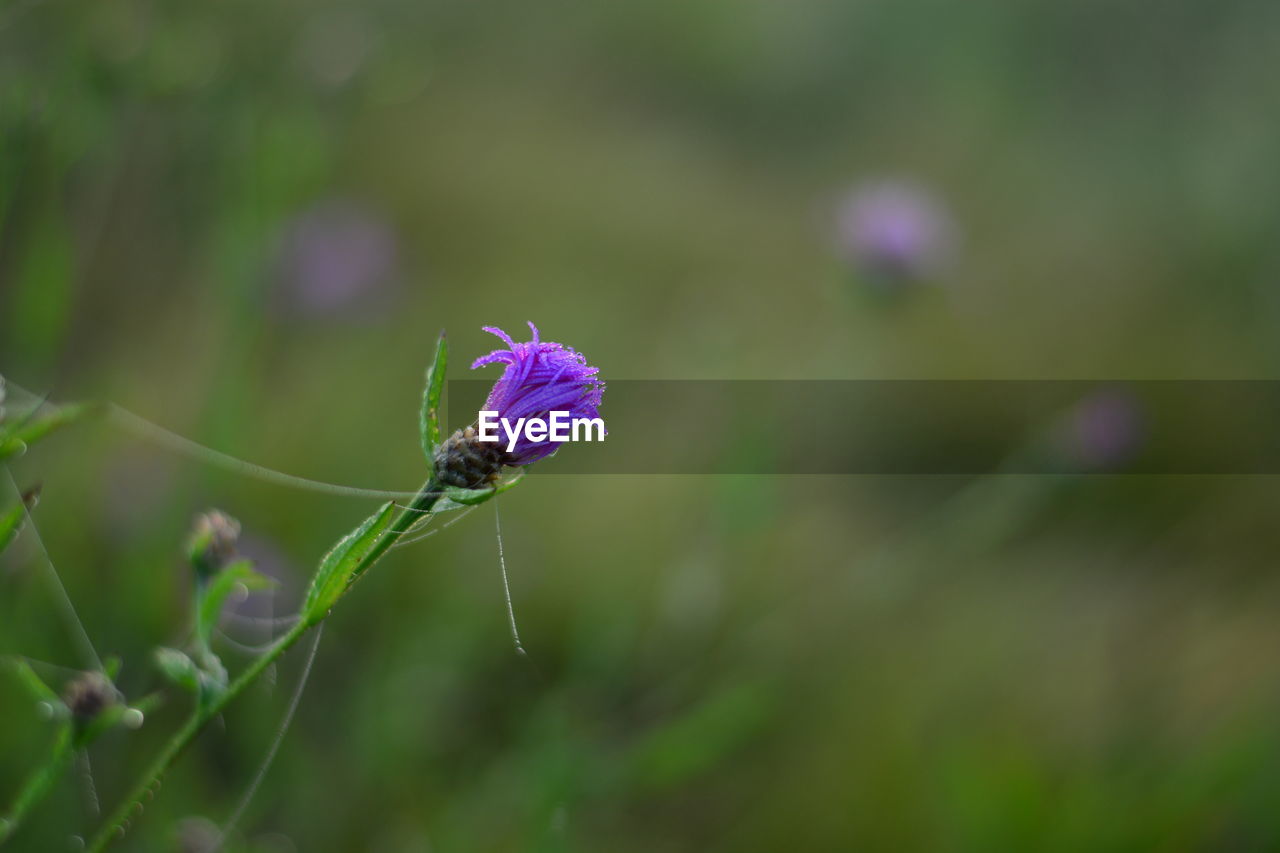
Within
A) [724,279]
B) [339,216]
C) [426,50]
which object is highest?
[426,50]

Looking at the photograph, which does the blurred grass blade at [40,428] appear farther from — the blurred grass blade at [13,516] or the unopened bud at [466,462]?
the unopened bud at [466,462]

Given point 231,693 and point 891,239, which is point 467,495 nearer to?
point 231,693

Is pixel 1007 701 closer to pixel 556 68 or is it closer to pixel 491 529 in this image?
pixel 491 529

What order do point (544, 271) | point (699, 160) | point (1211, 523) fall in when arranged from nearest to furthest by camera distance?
point (1211, 523), point (544, 271), point (699, 160)

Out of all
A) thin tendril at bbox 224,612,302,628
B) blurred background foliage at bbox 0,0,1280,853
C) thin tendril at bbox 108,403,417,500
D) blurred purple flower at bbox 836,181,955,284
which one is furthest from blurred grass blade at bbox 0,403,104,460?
blurred purple flower at bbox 836,181,955,284

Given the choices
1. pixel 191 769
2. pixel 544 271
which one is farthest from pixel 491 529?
pixel 544 271

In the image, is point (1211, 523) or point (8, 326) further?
point (1211, 523)
